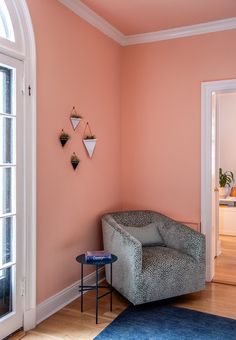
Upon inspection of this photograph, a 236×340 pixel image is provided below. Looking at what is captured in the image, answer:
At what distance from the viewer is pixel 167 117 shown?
3914 mm

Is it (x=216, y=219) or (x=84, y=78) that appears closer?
(x=84, y=78)

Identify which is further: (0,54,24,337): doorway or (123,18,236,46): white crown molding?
(123,18,236,46): white crown molding

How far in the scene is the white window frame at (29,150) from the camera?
100.0 inches

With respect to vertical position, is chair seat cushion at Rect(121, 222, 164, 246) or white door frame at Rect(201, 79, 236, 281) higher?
white door frame at Rect(201, 79, 236, 281)

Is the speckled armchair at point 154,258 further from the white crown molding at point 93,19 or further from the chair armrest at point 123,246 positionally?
the white crown molding at point 93,19

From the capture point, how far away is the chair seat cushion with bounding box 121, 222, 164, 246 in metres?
3.52

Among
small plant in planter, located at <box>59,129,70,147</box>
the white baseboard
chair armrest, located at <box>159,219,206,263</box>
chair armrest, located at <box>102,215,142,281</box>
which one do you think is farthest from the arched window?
chair armrest, located at <box>159,219,206,263</box>

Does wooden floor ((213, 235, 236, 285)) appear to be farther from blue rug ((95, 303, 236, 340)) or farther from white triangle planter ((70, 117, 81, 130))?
white triangle planter ((70, 117, 81, 130))

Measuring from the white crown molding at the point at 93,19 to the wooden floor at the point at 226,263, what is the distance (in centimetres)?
297

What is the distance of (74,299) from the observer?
3195 mm

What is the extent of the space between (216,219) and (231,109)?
2.63 meters

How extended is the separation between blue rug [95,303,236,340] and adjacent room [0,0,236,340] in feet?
0.05

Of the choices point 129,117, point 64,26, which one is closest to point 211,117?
point 129,117

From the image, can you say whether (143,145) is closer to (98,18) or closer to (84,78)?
(84,78)
